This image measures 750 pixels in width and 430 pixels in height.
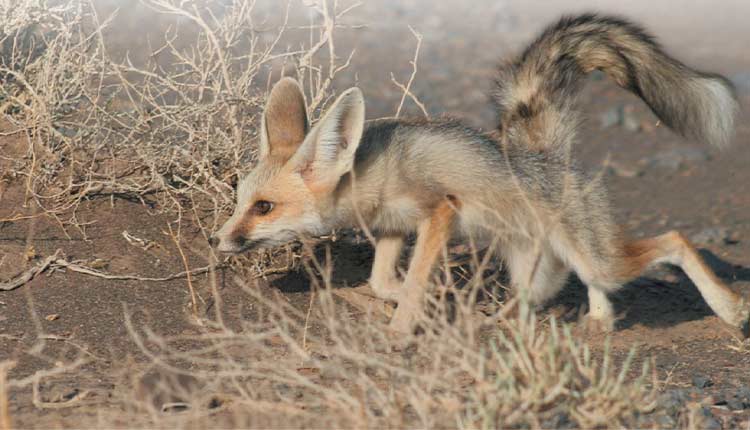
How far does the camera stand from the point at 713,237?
8.91m

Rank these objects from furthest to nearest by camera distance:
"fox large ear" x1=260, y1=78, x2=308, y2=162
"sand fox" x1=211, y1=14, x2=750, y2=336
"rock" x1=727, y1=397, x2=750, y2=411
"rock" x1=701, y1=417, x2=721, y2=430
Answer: "fox large ear" x1=260, y1=78, x2=308, y2=162 → "sand fox" x1=211, y1=14, x2=750, y2=336 → "rock" x1=727, y1=397, x2=750, y2=411 → "rock" x1=701, y1=417, x2=721, y2=430

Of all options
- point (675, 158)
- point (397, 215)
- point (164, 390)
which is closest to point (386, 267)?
point (397, 215)

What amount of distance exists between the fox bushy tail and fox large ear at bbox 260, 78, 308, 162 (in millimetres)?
1331

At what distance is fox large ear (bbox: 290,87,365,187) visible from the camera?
5.57 m

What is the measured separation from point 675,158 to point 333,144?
6929mm

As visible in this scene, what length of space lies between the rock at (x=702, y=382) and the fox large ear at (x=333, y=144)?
203 cm

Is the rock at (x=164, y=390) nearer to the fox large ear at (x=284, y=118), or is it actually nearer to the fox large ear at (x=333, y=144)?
the fox large ear at (x=333, y=144)

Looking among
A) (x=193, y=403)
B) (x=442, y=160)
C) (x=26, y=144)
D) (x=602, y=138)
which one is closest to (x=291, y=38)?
(x=602, y=138)

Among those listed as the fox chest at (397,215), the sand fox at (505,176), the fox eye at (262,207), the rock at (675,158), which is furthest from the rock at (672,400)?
the rock at (675,158)

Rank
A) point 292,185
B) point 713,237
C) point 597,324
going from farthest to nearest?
1. point 713,237
2. point 597,324
3. point 292,185

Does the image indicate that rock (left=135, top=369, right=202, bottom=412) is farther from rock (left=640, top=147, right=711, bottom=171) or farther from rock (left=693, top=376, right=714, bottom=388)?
rock (left=640, top=147, right=711, bottom=171)

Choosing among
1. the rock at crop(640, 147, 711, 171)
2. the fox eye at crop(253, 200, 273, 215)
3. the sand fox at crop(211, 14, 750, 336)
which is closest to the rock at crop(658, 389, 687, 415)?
the sand fox at crop(211, 14, 750, 336)

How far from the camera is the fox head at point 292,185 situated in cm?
568

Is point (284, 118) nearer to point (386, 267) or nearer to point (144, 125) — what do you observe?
point (386, 267)
